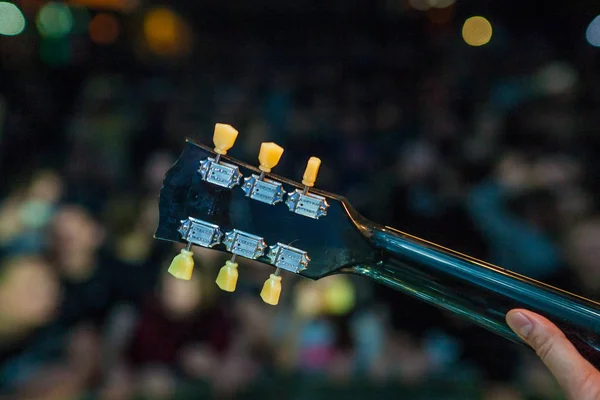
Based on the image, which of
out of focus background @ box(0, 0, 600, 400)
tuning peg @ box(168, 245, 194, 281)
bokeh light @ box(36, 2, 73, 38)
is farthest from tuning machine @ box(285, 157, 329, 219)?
bokeh light @ box(36, 2, 73, 38)

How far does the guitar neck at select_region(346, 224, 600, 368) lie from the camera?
0.54 metres

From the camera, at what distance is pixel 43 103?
5.06 feet

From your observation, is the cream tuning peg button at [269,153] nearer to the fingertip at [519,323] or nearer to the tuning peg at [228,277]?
the tuning peg at [228,277]

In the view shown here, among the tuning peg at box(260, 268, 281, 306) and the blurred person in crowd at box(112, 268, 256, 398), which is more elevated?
the tuning peg at box(260, 268, 281, 306)

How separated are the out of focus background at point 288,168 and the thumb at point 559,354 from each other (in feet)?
2.87

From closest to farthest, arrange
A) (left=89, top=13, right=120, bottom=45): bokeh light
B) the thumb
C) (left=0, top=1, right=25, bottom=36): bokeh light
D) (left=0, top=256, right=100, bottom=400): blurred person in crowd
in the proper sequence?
1. the thumb
2. (left=0, top=256, right=100, bottom=400): blurred person in crowd
3. (left=0, top=1, right=25, bottom=36): bokeh light
4. (left=89, top=13, right=120, bottom=45): bokeh light

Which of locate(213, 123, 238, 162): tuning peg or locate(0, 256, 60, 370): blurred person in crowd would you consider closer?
locate(213, 123, 238, 162): tuning peg

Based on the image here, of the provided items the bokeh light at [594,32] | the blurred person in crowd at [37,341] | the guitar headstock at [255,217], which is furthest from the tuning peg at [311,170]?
the bokeh light at [594,32]

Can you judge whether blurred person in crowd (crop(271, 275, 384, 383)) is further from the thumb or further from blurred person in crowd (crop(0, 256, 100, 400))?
the thumb

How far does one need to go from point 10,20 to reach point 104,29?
0.96ft

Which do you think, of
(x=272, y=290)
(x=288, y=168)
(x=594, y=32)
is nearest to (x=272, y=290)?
(x=272, y=290)

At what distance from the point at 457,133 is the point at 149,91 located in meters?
1.09

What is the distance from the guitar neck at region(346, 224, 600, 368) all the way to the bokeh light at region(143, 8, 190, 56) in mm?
1390

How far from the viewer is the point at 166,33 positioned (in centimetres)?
168
